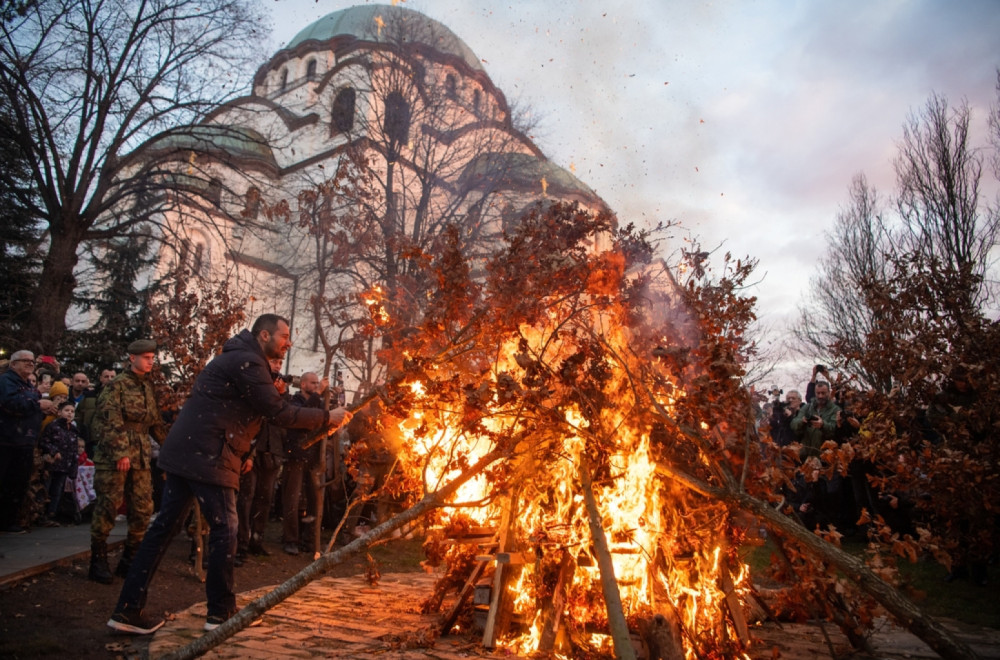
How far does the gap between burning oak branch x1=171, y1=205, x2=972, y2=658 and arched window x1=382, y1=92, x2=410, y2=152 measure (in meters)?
17.6

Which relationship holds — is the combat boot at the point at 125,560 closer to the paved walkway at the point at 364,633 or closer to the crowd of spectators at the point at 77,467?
the crowd of spectators at the point at 77,467

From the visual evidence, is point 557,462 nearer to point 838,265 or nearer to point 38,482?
point 38,482

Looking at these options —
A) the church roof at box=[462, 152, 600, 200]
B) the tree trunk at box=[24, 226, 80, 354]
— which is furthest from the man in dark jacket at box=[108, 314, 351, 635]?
the church roof at box=[462, 152, 600, 200]

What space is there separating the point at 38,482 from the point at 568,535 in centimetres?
835

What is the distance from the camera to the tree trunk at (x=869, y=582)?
325 centimetres

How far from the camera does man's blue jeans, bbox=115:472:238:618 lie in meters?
4.56

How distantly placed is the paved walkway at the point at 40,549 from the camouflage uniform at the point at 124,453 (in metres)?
0.68

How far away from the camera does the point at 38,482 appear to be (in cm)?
911

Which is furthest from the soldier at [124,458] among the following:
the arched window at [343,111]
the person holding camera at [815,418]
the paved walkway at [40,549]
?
the arched window at [343,111]

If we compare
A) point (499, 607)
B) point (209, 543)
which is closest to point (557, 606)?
point (499, 607)

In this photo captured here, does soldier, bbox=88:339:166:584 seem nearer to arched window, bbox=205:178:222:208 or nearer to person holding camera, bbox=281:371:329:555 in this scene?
person holding camera, bbox=281:371:329:555

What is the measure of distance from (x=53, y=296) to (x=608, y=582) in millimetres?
15819

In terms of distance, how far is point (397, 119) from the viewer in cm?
2214

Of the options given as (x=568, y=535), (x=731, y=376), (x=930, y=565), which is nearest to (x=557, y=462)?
(x=568, y=535)
